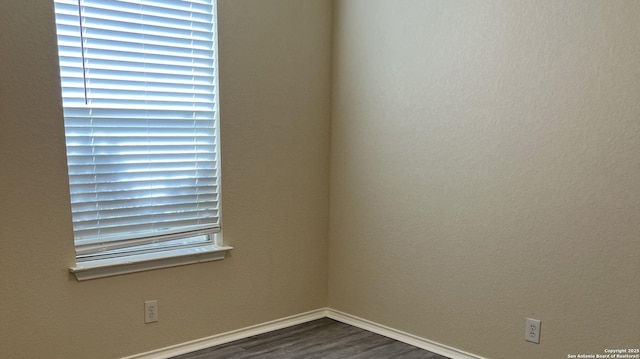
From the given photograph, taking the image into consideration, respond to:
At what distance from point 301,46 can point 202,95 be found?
665 mm

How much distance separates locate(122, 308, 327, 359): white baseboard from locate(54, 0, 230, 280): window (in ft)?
1.50

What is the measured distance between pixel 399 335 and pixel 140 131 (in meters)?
1.78

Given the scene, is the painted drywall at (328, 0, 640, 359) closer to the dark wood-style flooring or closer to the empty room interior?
the empty room interior

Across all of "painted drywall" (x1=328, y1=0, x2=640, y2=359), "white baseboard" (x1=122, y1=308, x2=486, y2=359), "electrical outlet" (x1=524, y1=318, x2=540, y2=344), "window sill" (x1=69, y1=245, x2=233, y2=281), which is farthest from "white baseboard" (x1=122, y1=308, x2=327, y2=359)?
"electrical outlet" (x1=524, y1=318, x2=540, y2=344)

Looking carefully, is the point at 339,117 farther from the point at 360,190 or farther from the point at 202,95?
the point at 202,95

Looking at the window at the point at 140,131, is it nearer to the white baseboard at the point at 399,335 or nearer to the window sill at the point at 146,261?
the window sill at the point at 146,261

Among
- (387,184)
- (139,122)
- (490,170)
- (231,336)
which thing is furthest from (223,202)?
(490,170)

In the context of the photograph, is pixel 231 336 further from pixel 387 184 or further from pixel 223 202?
pixel 387 184

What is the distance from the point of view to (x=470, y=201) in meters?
2.36

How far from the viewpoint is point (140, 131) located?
2314 millimetres

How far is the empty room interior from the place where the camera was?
197 cm

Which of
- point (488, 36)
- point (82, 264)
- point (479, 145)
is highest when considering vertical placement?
point (488, 36)

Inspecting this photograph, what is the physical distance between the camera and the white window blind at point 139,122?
2.14 metres

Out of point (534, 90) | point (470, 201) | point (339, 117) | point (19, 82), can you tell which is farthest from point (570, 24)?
point (19, 82)
